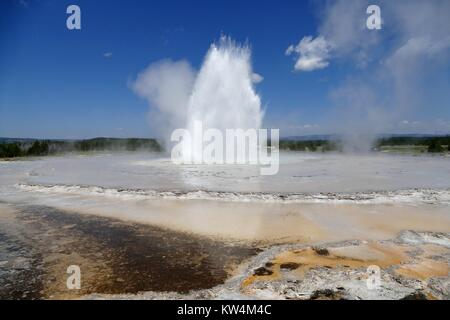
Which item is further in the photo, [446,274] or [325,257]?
[325,257]

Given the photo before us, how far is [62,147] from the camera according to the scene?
55.2 meters

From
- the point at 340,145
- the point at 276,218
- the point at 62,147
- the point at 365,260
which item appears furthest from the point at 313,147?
the point at 365,260

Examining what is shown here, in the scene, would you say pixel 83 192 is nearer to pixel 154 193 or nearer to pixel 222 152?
pixel 154 193

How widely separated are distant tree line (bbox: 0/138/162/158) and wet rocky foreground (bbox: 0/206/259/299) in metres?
41.0

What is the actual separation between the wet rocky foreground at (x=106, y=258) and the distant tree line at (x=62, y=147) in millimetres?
41002

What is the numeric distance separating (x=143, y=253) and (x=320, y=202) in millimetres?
5559

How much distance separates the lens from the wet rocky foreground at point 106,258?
4387 mm

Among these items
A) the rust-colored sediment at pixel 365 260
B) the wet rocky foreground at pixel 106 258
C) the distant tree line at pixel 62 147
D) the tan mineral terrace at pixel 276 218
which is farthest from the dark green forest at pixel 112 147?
the wet rocky foreground at pixel 106 258

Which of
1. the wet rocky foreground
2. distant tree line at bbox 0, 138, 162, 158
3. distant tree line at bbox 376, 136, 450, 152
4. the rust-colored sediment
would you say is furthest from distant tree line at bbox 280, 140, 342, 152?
the wet rocky foreground

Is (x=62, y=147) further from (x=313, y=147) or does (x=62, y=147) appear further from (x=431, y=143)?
(x=431, y=143)

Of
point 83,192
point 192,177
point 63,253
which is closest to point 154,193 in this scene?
point 83,192
